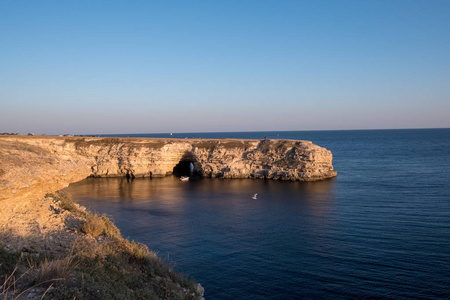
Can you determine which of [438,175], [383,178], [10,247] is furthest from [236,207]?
[438,175]

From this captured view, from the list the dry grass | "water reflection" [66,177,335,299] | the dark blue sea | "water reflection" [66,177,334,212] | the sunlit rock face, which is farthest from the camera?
the sunlit rock face

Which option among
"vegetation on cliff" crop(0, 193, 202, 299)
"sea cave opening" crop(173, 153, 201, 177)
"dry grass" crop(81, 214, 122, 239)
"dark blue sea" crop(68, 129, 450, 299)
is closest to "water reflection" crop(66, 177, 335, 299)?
"dark blue sea" crop(68, 129, 450, 299)

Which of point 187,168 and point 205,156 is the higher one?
point 205,156

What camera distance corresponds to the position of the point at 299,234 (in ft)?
81.3

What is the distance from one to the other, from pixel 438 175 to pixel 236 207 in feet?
126

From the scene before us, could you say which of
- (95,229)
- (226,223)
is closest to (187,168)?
(226,223)

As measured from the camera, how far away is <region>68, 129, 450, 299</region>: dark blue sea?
653 inches

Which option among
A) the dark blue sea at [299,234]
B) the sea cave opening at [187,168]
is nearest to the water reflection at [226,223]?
the dark blue sea at [299,234]

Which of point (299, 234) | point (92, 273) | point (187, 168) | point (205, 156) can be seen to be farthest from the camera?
point (187, 168)

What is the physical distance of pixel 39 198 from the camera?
1309 cm

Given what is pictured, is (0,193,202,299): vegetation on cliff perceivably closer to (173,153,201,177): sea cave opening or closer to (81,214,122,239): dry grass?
(81,214,122,239): dry grass

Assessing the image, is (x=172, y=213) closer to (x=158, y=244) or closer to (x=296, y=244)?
(x=158, y=244)

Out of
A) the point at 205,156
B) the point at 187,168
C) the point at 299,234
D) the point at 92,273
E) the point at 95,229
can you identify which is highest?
the point at 205,156

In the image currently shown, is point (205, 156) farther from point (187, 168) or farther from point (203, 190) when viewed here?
point (203, 190)
